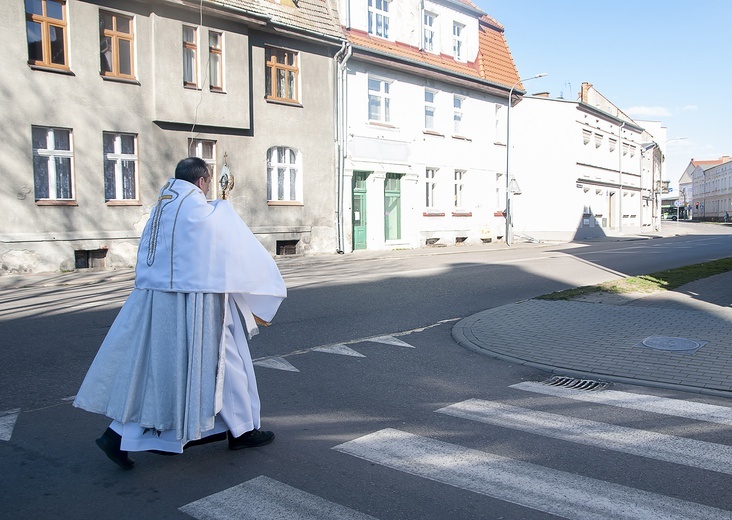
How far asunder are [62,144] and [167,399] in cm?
1612

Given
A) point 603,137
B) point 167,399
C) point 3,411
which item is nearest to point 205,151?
point 3,411

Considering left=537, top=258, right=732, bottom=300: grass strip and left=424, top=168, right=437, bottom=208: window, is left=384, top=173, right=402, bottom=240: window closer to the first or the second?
left=424, top=168, right=437, bottom=208: window

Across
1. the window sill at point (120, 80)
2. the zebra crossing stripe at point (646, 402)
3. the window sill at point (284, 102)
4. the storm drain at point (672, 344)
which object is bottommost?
the zebra crossing stripe at point (646, 402)

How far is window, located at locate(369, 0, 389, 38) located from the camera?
26984 millimetres

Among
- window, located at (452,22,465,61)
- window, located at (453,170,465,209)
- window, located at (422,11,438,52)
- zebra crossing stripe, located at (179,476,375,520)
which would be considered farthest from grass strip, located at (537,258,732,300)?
window, located at (452,22,465,61)

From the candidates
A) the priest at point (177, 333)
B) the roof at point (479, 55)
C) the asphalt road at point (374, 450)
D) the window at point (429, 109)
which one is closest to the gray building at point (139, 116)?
the roof at point (479, 55)

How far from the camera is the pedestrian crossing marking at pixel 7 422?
4.69 metres

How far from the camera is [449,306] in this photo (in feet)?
36.5

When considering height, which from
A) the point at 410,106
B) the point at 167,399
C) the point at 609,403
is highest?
the point at 410,106

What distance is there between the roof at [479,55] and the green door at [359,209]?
4931 mm

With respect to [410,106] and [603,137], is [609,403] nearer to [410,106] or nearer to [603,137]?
[410,106]

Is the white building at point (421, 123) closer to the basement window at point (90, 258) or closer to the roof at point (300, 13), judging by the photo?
the roof at point (300, 13)

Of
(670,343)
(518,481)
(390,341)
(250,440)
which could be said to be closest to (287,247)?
(390,341)

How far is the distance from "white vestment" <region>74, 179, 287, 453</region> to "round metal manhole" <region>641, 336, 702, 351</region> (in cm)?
530
